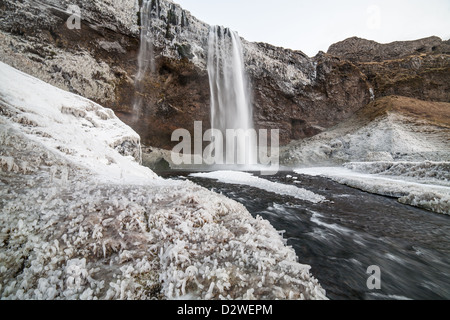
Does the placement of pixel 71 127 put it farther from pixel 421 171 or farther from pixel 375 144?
pixel 375 144

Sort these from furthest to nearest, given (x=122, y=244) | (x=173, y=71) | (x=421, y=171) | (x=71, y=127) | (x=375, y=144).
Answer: (x=375, y=144), (x=173, y=71), (x=421, y=171), (x=71, y=127), (x=122, y=244)

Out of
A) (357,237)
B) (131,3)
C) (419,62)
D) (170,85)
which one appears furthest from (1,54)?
(419,62)

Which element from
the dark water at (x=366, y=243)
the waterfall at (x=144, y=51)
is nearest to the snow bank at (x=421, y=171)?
the dark water at (x=366, y=243)

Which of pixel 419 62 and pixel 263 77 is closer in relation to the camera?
pixel 263 77

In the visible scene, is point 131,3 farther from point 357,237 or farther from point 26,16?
point 357,237

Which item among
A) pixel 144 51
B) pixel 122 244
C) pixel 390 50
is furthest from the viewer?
pixel 390 50

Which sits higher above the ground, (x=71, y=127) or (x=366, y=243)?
(x=71, y=127)

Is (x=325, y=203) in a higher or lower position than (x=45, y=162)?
lower

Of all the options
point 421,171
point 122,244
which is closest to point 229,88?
point 421,171

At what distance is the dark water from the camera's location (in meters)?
3.68

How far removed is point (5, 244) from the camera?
8.73ft

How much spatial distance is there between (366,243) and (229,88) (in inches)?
1279

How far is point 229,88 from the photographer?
33.9 meters

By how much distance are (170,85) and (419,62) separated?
55.0 metres
